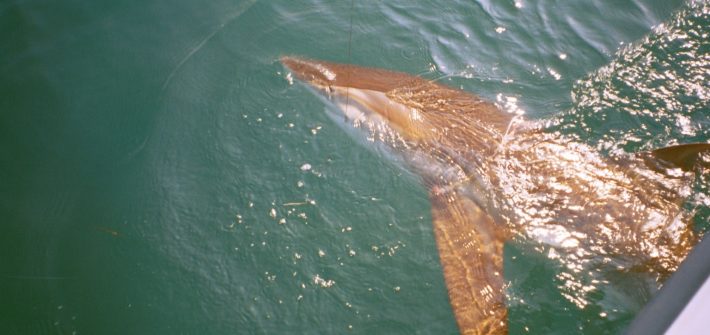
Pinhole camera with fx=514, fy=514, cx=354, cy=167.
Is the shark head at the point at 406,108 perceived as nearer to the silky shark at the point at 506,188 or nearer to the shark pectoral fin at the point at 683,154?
the silky shark at the point at 506,188

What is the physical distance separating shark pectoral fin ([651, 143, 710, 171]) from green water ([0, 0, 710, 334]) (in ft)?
0.44

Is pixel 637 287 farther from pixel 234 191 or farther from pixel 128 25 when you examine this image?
pixel 128 25

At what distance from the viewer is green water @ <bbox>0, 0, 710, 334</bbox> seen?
9.17 ft

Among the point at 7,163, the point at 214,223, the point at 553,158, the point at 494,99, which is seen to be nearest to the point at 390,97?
the point at 494,99

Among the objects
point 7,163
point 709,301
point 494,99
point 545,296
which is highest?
point 494,99

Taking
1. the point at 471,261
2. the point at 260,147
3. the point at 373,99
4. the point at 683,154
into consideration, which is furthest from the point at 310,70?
the point at 683,154

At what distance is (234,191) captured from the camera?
3225 mm

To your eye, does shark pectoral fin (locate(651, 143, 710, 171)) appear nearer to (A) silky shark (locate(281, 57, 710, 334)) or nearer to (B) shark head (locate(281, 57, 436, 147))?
(A) silky shark (locate(281, 57, 710, 334))

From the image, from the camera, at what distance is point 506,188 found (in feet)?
10.0

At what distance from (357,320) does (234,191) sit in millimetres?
1136

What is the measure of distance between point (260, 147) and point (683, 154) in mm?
2592

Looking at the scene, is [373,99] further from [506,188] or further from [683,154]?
[683,154]

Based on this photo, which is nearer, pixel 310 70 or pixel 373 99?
pixel 373 99

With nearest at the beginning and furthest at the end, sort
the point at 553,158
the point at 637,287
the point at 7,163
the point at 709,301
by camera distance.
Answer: the point at 709,301 → the point at 637,287 → the point at 553,158 → the point at 7,163
